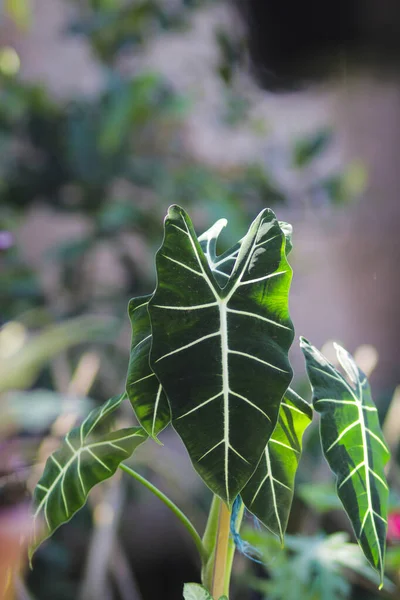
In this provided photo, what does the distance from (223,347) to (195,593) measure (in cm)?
20

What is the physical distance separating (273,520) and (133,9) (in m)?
1.88

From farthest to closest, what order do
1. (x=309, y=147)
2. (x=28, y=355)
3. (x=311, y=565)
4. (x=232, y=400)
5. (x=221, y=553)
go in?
1. (x=309, y=147)
2. (x=28, y=355)
3. (x=311, y=565)
4. (x=221, y=553)
5. (x=232, y=400)

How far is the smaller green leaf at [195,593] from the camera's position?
1.53ft

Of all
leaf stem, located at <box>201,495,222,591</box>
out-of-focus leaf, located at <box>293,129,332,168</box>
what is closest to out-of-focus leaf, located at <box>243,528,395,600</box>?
leaf stem, located at <box>201,495,222,591</box>

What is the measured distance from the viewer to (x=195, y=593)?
469 millimetres

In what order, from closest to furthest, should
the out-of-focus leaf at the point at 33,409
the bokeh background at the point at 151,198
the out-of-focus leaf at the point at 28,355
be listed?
the out-of-focus leaf at the point at 33,409 → the out-of-focus leaf at the point at 28,355 → the bokeh background at the point at 151,198

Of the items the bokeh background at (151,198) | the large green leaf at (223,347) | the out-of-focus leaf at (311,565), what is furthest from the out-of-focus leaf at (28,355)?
the large green leaf at (223,347)

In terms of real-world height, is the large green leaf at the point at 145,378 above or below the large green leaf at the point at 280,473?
above

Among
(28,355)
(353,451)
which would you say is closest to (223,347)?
(353,451)

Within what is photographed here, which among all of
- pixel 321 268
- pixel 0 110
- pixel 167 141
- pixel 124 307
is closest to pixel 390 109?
pixel 321 268

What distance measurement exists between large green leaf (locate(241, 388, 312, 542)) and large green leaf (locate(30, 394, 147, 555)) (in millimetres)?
108

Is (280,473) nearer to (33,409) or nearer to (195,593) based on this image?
(195,593)

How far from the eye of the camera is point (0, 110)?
1.88 m

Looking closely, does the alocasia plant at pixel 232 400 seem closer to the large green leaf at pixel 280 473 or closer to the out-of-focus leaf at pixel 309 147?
the large green leaf at pixel 280 473
